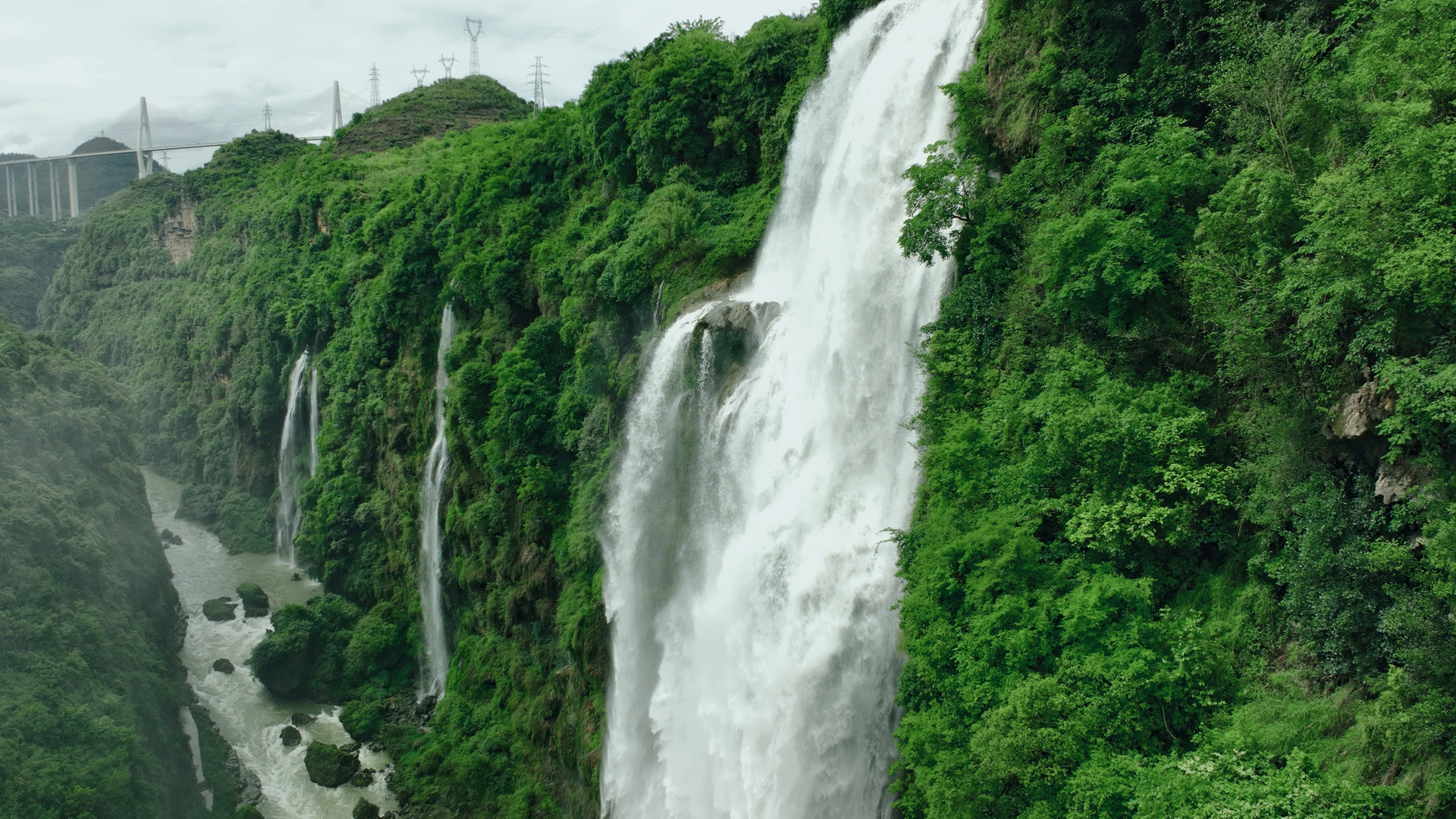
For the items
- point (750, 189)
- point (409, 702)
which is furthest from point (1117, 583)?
point (409, 702)

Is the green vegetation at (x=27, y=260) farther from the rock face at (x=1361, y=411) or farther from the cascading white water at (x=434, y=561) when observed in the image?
the rock face at (x=1361, y=411)

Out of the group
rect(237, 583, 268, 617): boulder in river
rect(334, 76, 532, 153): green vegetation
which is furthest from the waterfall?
rect(334, 76, 532, 153): green vegetation

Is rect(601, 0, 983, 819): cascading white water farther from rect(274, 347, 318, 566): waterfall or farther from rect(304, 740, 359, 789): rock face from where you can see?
rect(274, 347, 318, 566): waterfall

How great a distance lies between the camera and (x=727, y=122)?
106 feet

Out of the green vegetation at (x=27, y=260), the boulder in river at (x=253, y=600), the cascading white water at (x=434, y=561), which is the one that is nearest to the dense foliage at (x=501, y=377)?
the cascading white water at (x=434, y=561)

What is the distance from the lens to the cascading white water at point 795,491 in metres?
18.6

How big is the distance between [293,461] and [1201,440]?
51.0 metres

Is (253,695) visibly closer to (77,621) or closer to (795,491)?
(77,621)

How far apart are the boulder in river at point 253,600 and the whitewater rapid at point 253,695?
30 centimetres

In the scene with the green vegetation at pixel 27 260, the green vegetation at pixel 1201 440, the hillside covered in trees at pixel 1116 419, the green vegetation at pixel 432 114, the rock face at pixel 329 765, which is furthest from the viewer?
the green vegetation at pixel 27 260

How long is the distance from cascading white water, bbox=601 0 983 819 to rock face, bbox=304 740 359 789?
13.1 m

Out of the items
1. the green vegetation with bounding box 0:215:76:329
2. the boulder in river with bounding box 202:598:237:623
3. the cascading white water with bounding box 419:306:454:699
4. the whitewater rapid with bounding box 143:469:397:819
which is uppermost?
the green vegetation with bounding box 0:215:76:329

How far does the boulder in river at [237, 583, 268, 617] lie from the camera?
150 ft

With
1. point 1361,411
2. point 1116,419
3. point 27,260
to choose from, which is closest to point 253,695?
point 1116,419
